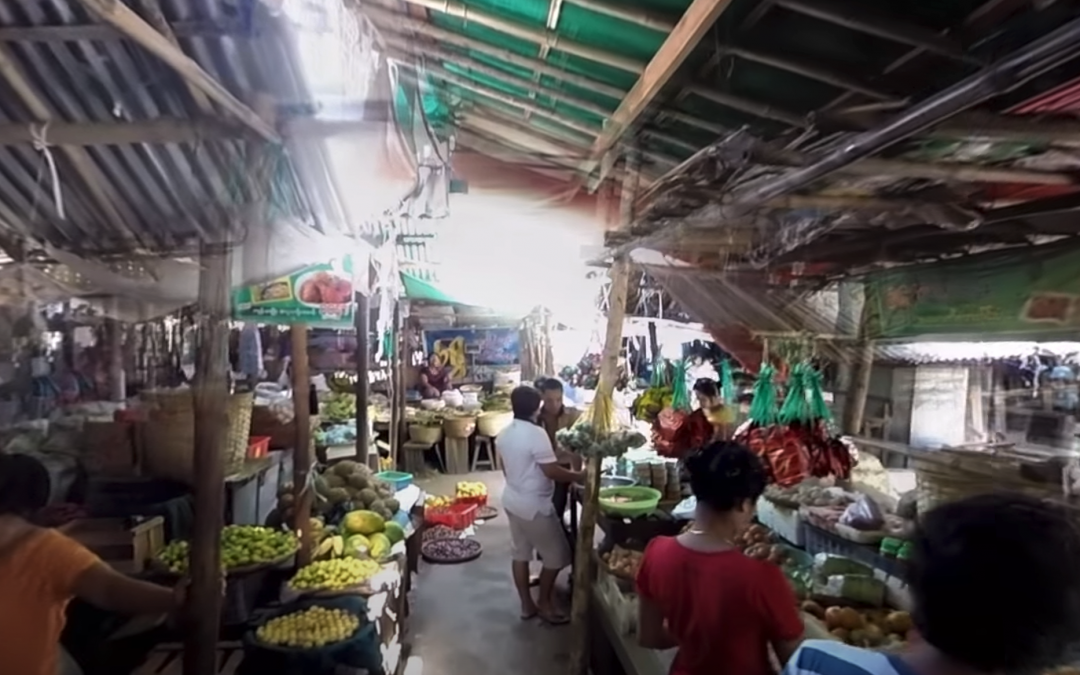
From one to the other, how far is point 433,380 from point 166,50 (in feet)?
40.7

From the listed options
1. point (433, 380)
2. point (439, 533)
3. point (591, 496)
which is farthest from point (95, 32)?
point (433, 380)

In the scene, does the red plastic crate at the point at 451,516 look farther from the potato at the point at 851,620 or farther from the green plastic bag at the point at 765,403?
the potato at the point at 851,620

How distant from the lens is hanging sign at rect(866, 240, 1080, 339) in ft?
12.3

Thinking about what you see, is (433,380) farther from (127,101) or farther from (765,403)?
(127,101)

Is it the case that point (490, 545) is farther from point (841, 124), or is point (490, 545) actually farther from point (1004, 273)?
point (841, 124)

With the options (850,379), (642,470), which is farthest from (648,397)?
(850,379)

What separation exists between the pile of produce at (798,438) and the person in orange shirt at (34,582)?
287 centimetres

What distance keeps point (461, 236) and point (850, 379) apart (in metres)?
4.12

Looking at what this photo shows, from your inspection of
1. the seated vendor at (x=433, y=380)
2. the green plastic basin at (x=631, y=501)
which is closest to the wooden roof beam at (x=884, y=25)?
the green plastic basin at (x=631, y=501)

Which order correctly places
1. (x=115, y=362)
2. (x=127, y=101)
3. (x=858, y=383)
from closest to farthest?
(x=127, y=101) < (x=858, y=383) < (x=115, y=362)

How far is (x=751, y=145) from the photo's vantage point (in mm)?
2049

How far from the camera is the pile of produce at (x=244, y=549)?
4154 millimetres

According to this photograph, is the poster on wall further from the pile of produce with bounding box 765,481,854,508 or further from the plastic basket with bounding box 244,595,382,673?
the plastic basket with bounding box 244,595,382,673

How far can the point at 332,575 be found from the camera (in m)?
4.62
